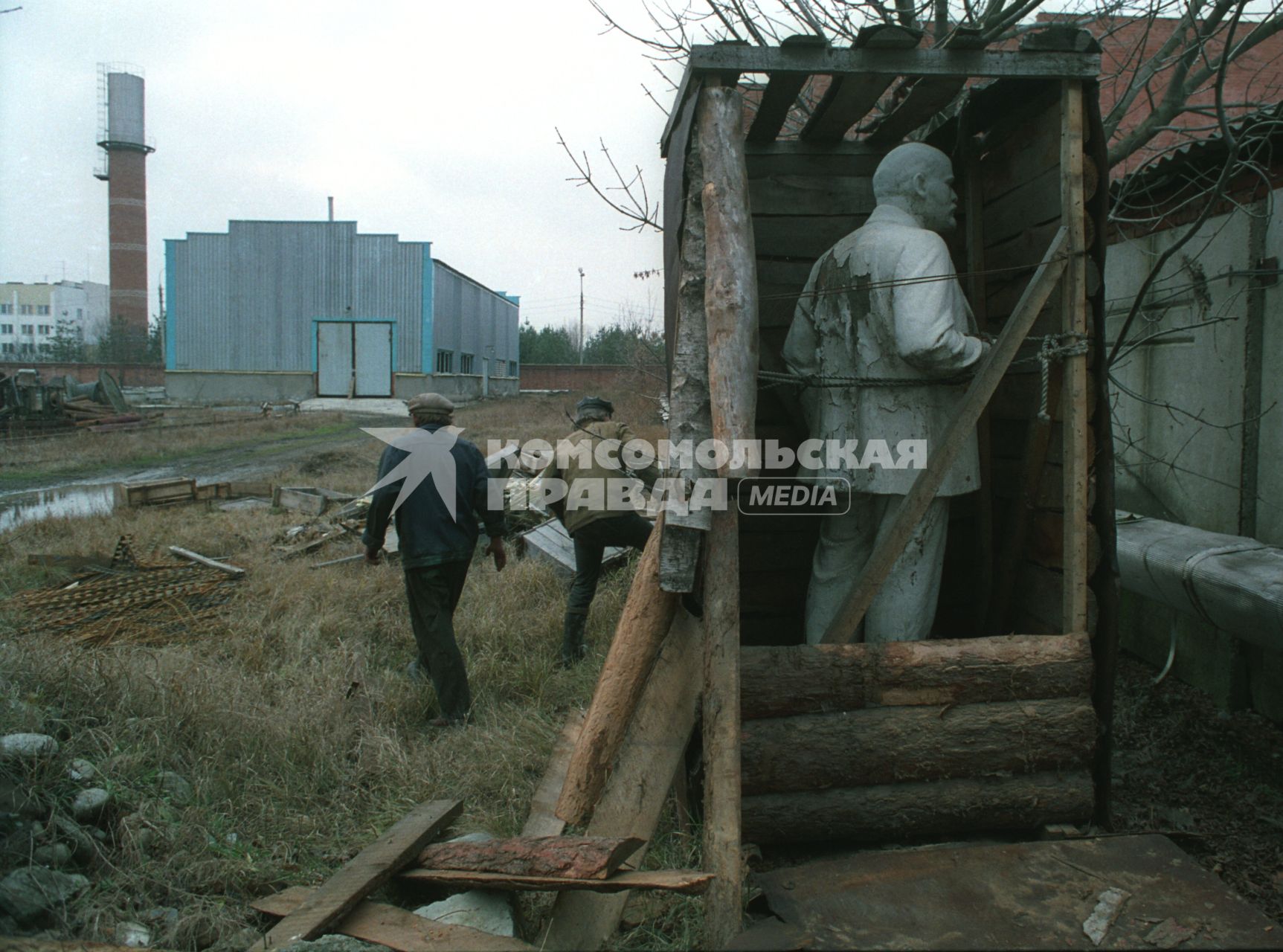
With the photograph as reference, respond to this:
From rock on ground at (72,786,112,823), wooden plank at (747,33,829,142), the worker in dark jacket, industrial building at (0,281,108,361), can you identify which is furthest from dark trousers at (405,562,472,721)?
industrial building at (0,281,108,361)

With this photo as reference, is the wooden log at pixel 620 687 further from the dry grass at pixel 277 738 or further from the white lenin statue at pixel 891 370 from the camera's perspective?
the white lenin statue at pixel 891 370

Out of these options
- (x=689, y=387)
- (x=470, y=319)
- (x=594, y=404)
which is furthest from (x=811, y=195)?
(x=470, y=319)

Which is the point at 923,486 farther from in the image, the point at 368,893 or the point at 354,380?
the point at 354,380

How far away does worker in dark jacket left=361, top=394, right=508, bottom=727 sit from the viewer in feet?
16.0

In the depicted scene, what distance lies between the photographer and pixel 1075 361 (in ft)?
10.7

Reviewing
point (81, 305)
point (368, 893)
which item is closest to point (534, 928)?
point (368, 893)

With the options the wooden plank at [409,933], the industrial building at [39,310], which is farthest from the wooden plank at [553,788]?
the industrial building at [39,310]

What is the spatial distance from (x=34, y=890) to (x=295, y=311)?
99.2 feet

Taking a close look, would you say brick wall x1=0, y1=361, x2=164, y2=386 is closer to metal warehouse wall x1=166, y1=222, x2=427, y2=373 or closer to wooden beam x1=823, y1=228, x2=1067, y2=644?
metal warehouse wall x1=166, y1=222, x2=427, y2=373

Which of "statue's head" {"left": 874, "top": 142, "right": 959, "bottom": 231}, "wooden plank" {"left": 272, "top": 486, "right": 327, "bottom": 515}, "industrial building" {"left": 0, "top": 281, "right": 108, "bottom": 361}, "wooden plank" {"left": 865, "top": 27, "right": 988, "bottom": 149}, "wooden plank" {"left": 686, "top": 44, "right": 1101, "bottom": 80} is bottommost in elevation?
"wooden plank" {"left": 272, "top": 486, "right": 327, "bottom": 515}

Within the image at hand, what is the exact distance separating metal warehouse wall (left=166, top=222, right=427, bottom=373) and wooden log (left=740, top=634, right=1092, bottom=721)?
29603mm

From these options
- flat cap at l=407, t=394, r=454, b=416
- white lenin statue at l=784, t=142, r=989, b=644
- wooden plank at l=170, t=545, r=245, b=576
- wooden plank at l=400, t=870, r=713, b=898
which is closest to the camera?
wooden plank at l=400, t=870, r=713, b=898

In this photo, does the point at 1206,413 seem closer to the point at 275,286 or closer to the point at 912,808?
the point at 912,808

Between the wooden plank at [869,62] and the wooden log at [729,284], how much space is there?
0.15m
